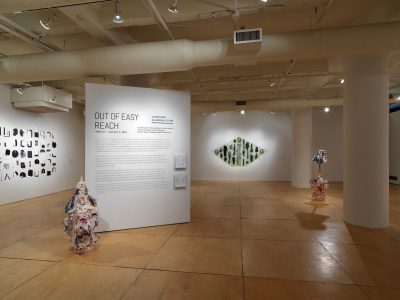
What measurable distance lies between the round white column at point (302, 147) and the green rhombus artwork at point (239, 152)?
2260mm

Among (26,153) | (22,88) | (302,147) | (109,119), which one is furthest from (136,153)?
(302,147)

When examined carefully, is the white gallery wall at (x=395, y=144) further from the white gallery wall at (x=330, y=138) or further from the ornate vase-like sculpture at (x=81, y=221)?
the ornate vase-like sculpture at (x=81, y=221)

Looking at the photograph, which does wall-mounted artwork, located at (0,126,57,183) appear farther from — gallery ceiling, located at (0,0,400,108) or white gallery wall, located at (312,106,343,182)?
white gallery wall, located at (312,106,343,182)

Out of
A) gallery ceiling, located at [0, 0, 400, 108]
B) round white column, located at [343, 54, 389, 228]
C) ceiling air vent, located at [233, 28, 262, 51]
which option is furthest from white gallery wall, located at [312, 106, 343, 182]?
ceiling air vent, located at [233, 28, 262, 51]

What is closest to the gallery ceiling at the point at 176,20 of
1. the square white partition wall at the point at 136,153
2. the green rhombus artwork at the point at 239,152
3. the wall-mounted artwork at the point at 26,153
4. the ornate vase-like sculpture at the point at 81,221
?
the square white partition wall at the point at 136,153

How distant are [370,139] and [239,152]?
7.65m

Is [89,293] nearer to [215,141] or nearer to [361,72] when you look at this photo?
[361,72]

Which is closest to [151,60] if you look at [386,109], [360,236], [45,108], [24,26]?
[24,26]

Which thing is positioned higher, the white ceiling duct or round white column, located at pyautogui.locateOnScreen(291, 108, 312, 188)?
the white ceiling duct

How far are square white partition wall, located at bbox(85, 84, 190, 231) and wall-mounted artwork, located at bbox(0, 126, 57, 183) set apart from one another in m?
4.47

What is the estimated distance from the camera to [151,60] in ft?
A: 13.2

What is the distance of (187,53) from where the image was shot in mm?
3957

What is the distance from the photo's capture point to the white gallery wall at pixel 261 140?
1159cm

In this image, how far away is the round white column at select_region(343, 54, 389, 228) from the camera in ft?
14.8
